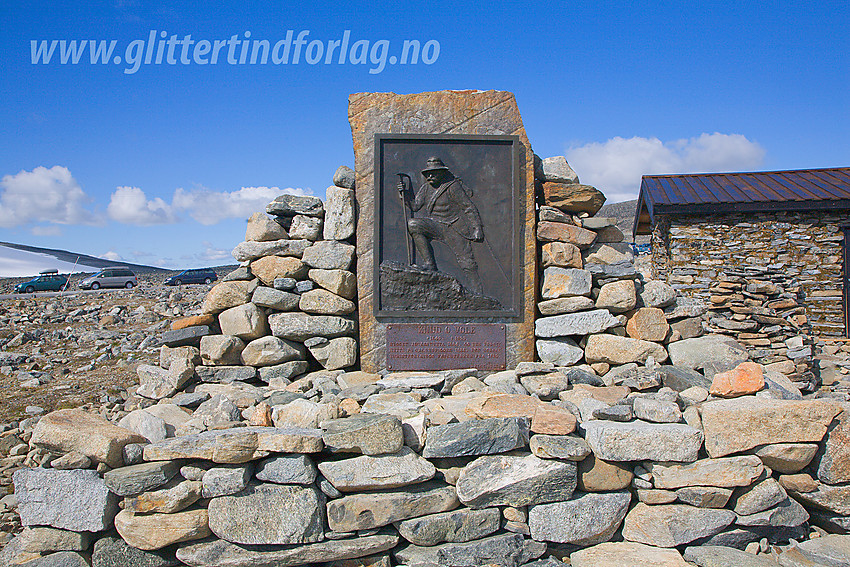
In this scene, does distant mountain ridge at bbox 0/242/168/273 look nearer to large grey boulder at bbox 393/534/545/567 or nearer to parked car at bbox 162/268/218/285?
parked car at bbox 162/268/218/285

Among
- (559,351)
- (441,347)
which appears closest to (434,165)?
(441,347)

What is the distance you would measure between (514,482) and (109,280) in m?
30.8

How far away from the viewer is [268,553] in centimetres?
333

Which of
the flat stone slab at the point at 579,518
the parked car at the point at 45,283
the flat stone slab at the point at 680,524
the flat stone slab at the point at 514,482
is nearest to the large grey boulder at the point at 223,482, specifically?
the flat stone slab at the point at 514,482

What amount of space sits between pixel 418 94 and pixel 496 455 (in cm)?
386

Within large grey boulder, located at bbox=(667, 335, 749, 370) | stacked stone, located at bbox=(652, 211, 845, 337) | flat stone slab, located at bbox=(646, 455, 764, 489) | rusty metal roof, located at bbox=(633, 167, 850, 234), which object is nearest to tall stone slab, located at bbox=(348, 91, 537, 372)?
large grey boulder, located at bbox=(667, 335, 749, 370)

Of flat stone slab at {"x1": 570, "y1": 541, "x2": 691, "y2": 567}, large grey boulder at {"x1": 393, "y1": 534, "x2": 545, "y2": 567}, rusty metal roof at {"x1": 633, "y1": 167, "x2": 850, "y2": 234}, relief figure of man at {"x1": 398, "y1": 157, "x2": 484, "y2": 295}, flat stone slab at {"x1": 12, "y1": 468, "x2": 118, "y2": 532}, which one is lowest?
flat stone slab at {"x1": 570, "y1": 541, "x2": 691, "y2": 567}

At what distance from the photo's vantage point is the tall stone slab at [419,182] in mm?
5574

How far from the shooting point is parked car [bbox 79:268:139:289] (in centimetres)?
2864

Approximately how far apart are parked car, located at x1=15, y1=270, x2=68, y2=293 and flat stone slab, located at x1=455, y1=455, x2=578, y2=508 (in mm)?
29802

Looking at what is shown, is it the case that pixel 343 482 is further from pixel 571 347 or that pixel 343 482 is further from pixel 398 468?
pixel 571 347

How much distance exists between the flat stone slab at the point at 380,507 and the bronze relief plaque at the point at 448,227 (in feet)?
7.47

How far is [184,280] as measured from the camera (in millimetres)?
30625

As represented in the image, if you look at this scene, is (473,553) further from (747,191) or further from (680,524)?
(747,191)
